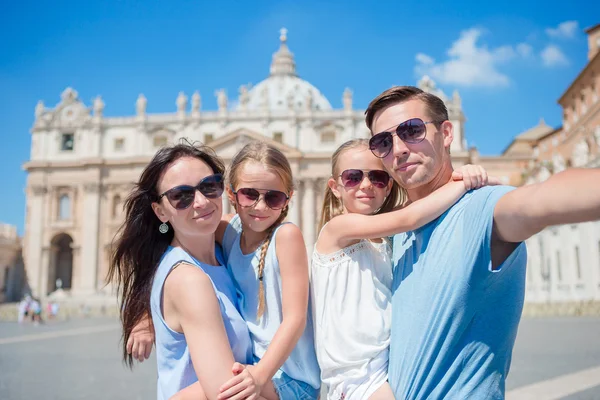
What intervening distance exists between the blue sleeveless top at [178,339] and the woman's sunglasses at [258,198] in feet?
1.19

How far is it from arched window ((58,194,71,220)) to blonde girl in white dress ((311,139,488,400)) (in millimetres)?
46210

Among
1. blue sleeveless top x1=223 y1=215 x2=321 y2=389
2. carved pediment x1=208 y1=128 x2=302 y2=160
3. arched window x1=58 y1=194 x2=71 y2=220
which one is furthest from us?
arched window x1=58 y1=194 x2=71 y2=220

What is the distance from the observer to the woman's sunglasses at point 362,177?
2432 millimetres

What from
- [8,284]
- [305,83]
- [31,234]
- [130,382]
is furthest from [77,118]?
[130,382]

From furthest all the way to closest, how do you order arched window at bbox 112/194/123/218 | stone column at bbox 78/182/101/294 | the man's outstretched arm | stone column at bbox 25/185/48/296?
1. arched window at bbox 112/194/123/218
2. stone column at bbox 25/185/48/296
3. stone column at bbox 78/182/101/294
4. the man's outstretched arm

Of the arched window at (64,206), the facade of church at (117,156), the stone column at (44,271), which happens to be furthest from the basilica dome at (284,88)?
the stone column at (44,271)

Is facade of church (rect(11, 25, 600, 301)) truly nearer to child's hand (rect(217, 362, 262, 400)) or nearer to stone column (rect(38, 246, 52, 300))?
stone column (rect(38, 246, 52, 300))

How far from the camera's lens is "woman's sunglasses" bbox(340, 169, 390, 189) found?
2432mm

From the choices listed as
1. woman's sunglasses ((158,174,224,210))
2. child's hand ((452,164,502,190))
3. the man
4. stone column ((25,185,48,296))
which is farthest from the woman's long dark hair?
stone column ((25,185,48,296))

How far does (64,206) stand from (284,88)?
3423cm

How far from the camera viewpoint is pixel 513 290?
178cm

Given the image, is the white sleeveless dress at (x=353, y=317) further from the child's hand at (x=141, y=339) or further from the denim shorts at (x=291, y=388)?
the child's hand at (x=141, y=339)

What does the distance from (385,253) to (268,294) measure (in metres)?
0.55

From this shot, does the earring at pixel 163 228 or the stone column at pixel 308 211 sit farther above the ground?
the stone column at pixel 308 211
